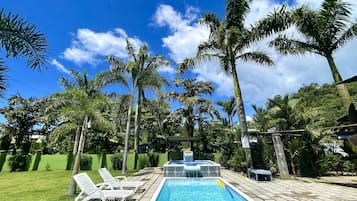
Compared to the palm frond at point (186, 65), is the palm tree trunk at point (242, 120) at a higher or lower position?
lower

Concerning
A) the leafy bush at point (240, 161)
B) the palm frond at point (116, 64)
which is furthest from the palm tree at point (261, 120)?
the palm frond at point (116, 64)

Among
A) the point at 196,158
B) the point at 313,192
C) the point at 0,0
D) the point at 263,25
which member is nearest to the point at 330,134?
the point at 313,192

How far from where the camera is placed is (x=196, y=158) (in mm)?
19891

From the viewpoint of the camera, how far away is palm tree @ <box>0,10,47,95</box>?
4.82 metres

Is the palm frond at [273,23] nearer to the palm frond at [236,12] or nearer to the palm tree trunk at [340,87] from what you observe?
the palm frond at [236,12]

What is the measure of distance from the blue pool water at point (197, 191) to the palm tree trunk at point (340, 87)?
6537mm

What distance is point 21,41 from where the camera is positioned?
17.0 ft

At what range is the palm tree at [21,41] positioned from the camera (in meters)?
4.82

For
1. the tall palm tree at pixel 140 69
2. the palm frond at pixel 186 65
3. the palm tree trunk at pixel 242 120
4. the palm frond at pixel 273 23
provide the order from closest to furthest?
the palm tree trunk at pixel 242 120, the palm frond at pixel 273 23, the palm frond at pixel 186 65, the tall palm tree at pixel 140 69

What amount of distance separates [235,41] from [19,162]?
19.1 meters

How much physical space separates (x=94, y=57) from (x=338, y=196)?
19.6 m

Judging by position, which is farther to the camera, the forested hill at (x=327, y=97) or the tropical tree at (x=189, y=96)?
the forested hill at (x=327, y=97)

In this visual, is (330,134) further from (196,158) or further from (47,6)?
(47,6)

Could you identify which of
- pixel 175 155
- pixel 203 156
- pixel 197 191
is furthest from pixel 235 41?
pixel 203 156
